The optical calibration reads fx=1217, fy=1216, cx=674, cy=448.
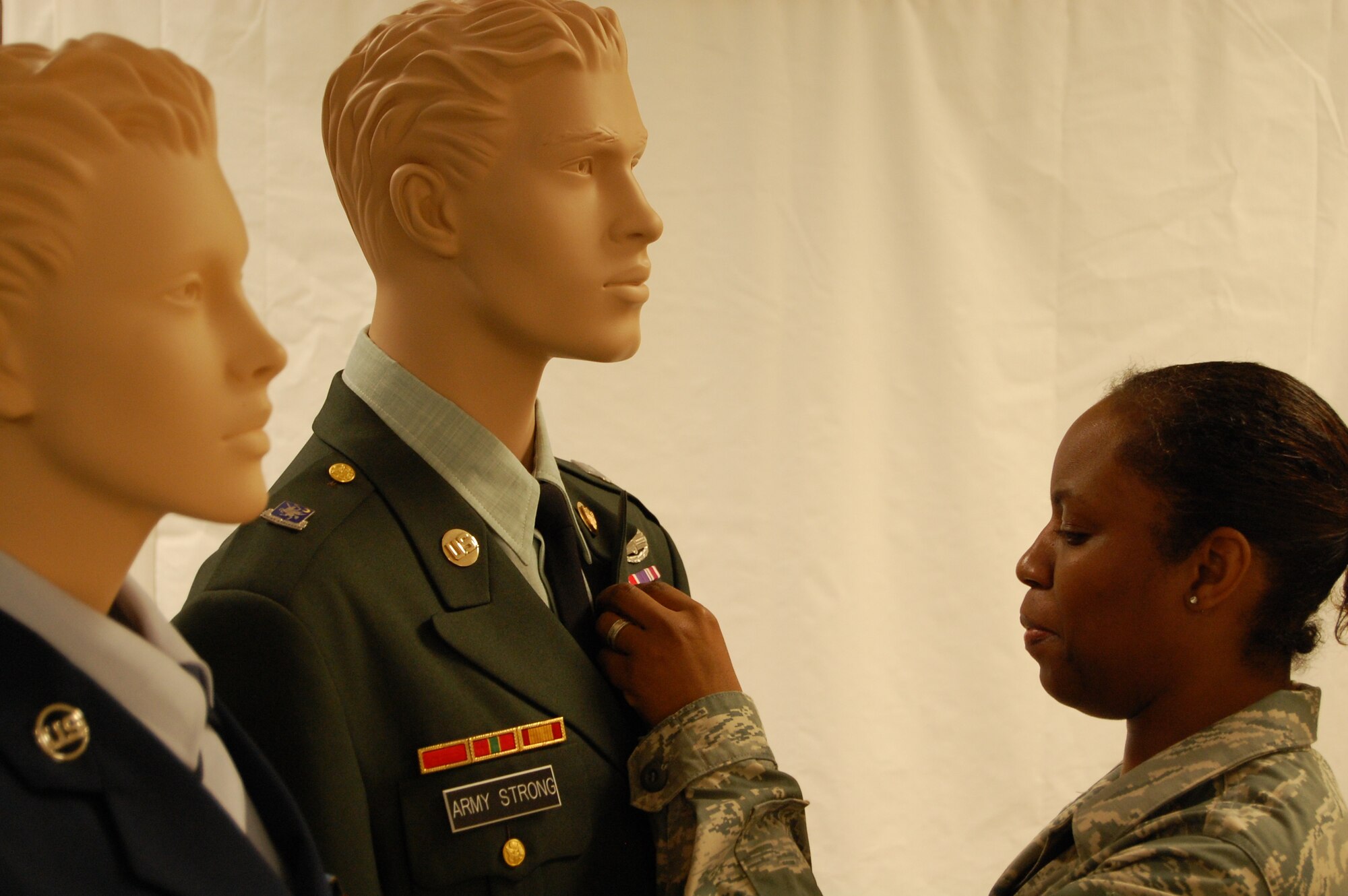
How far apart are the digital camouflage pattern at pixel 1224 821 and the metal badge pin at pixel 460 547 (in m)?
0.68

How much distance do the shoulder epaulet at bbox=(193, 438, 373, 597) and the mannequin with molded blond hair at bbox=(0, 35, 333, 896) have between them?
1.07ft

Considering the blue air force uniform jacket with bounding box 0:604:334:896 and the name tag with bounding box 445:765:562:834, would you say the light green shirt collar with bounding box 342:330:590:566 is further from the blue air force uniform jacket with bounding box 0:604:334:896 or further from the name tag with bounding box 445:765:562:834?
the blue air force uniform jacket with bounding box 0:604:334:896

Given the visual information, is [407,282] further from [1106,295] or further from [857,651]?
[1106,295]

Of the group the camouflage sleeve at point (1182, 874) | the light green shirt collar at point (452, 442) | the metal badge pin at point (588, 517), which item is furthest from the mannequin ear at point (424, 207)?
the camouflage sleeve at point (1182, 874)

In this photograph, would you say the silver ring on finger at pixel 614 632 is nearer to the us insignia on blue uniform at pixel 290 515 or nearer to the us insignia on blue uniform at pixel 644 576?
the us insignia on blue uniform at pixel 644 576

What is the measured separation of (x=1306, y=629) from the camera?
1327mm

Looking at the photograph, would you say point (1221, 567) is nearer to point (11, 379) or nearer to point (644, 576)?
point (644, 576)

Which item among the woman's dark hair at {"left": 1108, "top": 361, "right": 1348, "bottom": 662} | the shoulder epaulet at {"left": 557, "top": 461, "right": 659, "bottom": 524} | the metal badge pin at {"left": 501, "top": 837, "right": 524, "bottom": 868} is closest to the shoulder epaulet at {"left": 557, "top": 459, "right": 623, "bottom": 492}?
the shoulder epaulet at {"left": 557, "top": 461, "right": 659, "bottom": 524}

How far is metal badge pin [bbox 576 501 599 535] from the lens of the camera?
148 centimetres

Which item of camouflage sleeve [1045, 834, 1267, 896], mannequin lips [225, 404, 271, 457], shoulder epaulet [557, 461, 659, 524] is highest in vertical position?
mannequin lips [225, 404, 271, 457]

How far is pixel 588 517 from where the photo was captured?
1488mm

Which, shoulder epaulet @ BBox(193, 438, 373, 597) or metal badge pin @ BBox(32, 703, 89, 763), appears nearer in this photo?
metal badge pin @ BBox(32, 703, 89, 763)

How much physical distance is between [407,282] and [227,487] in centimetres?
53

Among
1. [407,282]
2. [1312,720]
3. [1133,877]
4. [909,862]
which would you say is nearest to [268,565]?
[407,282]
